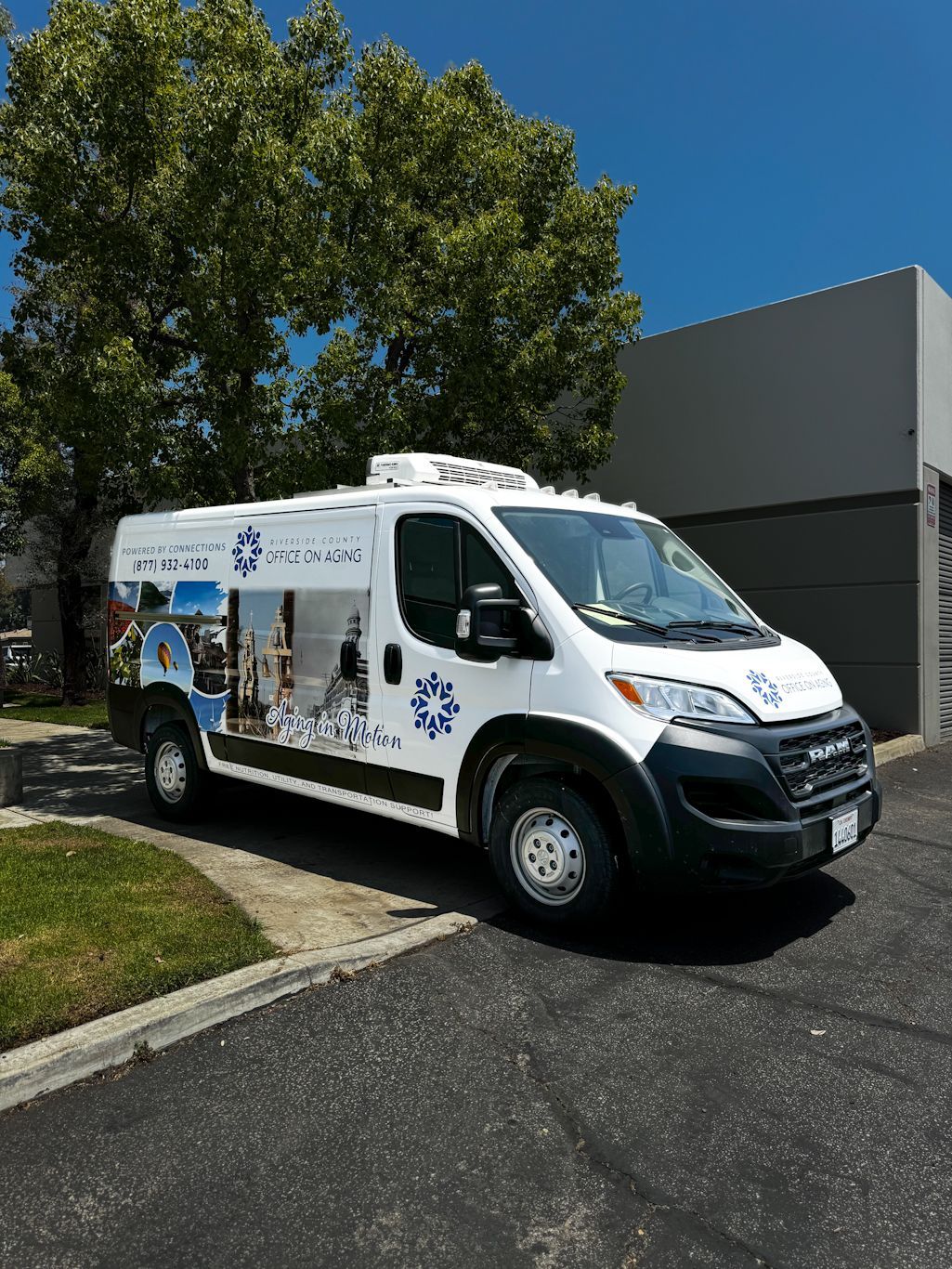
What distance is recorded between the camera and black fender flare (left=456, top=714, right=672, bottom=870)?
4.18 metres

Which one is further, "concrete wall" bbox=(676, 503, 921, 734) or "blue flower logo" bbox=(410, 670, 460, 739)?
"concrete wall" bbox=(676, 503, 921, 734)

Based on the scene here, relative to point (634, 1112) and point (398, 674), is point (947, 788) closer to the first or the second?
point (398, 674)

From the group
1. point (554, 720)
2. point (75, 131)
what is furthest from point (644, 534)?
point (75, 131)

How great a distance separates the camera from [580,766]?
14.5ft

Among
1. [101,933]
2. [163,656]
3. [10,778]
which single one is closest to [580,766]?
[101,933]

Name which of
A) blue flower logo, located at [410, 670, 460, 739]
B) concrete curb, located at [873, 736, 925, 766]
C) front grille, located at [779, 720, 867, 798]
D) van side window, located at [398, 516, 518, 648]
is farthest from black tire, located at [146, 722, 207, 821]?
concrete curb, located at [873, 736, 925, 766]

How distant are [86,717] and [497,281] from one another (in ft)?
32.1

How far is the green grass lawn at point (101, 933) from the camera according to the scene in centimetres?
361

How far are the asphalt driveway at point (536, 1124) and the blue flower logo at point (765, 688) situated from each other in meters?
1.19

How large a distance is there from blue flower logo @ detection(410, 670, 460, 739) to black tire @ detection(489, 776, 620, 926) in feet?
1.74

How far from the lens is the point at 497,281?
367 inches

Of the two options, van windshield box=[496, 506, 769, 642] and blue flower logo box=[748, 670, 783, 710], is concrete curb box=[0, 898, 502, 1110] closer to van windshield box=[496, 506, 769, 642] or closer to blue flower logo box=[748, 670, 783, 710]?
van windshield box=[496, 506, 769, 642]

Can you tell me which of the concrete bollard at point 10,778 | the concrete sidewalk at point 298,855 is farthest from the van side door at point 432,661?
the concrete bollard at point 10,778

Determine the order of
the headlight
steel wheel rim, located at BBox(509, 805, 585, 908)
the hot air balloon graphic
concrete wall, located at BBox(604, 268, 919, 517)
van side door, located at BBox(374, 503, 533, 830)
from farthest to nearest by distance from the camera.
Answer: concrete wall, located at BBox(604, 268, 919, 517)
the hot air balloon graphic
van side door, located at BBox(374, 503, 533, 830)
steel wheel rim, located at BBox(509, 805, 585, 908)
the headlight
